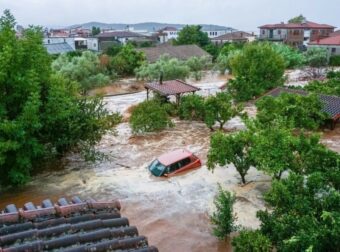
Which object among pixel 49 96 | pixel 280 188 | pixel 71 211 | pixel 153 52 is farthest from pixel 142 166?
pixel 153 52

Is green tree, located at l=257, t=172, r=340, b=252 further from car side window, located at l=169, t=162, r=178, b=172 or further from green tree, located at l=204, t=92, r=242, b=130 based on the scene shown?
green tree, located at l=204, t=92, r=242, b=130

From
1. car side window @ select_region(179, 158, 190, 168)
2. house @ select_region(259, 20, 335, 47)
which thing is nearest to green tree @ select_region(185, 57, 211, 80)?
house @ select_region(259, 20, 335, 47)

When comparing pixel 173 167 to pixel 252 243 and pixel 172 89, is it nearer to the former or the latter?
pixel 252 243

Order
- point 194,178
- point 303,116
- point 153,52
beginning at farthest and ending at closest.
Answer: point 153,52 → point 303,116 → point 194,178

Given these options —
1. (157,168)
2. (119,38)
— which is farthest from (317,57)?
(119,38)

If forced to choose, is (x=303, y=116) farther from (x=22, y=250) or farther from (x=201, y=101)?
(x=22, y=250)

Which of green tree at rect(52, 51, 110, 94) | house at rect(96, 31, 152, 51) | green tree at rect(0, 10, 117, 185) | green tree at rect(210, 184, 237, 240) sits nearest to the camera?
green tree at rect(210, 184, 237, 240)
